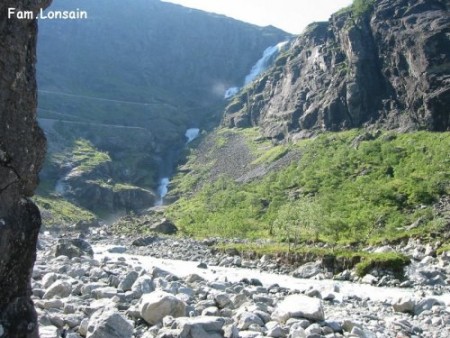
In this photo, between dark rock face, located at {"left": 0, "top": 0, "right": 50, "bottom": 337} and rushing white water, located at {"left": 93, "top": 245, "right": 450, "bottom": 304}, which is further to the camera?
rushing white water, located at {"left": 93, "top": 245, "right": 450, "bottom": 304}

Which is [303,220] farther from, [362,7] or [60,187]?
[60,187]

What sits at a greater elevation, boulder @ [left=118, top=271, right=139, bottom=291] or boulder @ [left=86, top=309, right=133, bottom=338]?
boulder @ [left=86, top=309, right=133, bottom=338]

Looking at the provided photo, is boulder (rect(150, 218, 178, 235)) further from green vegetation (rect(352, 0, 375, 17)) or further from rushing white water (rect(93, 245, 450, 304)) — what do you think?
green vegetation (rect(352, 0, 375, 17))

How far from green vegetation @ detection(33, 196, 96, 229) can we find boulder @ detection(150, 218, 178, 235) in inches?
1163

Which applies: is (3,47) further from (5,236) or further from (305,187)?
(305,187)

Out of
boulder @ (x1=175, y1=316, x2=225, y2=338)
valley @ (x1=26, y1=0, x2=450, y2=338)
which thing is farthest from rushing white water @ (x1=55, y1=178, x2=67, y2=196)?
boulder @ (x1=175, y1=316, x2=225, y2=338)

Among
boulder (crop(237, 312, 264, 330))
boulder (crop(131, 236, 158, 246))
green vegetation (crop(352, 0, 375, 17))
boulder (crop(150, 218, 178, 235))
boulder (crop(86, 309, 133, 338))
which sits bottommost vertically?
boulder (crop(150, 218, 178, 235))

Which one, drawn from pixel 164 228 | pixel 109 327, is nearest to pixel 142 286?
pixel 109 327

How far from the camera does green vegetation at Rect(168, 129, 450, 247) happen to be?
72.9 m

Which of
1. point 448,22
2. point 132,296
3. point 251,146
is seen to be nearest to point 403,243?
point 132,296

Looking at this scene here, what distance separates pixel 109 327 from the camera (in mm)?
13516

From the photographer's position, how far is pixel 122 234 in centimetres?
11194

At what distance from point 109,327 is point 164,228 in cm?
9914

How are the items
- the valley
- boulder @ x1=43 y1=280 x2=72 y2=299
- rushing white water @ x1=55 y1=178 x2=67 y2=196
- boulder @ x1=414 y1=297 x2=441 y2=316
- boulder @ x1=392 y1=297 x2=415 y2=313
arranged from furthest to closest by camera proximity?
rushing white water @ x1=55 y1=178 x2=67 y2=196, boulder @ x1=392 y1=297 x2=415 y2=313, boulder @ x1=414 y1=297 x2=441 y2=316, boulder @ x1=43 y1=280 x2=72 y2=299, the valley
